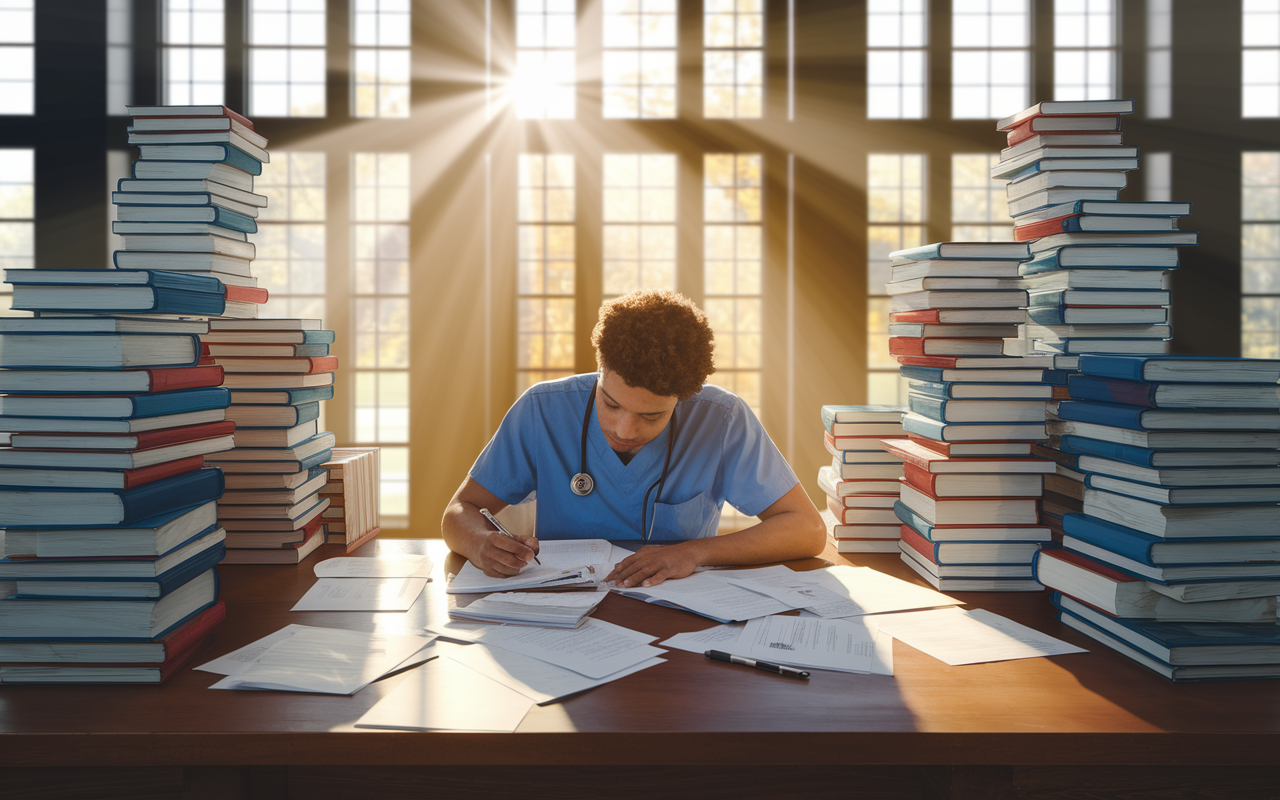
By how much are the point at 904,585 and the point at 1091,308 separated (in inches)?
31.1

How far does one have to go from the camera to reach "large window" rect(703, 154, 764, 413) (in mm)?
4297

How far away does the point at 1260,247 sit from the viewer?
14.2ft

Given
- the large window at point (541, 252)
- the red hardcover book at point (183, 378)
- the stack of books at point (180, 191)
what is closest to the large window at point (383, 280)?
the large window at point (541, 252)

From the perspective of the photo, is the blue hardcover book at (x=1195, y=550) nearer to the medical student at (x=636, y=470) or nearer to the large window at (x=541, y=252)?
the medical student at (x=636, y=470)

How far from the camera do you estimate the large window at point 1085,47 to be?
14.1ft

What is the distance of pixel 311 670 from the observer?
1.08 meters

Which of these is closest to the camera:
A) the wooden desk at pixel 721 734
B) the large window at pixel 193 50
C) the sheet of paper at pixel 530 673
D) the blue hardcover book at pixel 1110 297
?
the wooden desk at pixel 721 734

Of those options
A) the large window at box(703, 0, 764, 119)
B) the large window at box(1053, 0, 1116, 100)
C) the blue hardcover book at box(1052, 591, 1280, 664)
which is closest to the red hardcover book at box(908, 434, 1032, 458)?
the blue hardcover book at box(1052, 591, 1280, 664)

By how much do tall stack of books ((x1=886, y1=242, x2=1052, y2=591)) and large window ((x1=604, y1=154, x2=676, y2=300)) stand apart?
2.72m

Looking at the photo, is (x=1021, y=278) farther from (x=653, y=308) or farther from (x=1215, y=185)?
(x=1215, y=185)

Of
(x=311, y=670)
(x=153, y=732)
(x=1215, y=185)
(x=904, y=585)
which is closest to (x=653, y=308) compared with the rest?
(x=904, y=585)

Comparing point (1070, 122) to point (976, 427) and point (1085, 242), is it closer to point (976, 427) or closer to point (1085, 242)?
point (1085, 242)

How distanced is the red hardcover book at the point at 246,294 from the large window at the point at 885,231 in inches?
128

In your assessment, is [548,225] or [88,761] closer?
[88,761]
